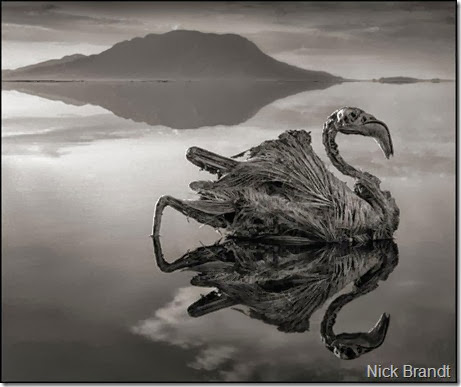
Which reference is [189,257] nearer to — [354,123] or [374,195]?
[374,195]

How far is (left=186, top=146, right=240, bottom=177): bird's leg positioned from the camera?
17.7 ft

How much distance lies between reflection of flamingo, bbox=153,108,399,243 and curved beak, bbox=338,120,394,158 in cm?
38

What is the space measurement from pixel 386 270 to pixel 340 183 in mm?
848

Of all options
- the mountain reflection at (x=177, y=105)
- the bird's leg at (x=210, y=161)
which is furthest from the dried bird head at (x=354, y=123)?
the mountain reflection at (x=177, y=105)

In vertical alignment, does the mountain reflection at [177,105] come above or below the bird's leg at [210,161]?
above

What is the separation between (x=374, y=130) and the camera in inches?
225

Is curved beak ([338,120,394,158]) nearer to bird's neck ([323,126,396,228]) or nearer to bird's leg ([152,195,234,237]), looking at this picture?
bird's neck ([323,126,396,228])

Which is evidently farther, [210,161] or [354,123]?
[354,123]

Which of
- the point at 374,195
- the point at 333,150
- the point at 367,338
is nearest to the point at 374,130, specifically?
the point at 333,150

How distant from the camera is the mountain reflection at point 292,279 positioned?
3.94m

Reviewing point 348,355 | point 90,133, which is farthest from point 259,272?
point 90,133

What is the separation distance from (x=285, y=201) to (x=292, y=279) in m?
0.86

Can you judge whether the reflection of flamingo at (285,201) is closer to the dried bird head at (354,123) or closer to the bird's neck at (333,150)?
the bird's neck at (333,150)

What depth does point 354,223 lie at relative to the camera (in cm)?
533
